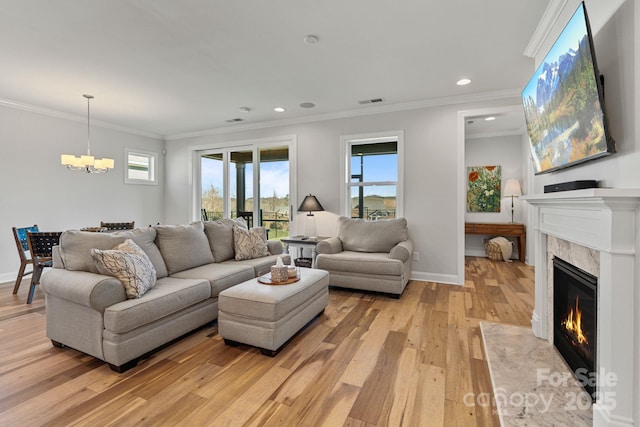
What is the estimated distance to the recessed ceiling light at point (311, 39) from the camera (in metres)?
2.67

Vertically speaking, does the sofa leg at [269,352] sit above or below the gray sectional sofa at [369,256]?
below

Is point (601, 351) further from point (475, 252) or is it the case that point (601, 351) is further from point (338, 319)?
point (475, 252)

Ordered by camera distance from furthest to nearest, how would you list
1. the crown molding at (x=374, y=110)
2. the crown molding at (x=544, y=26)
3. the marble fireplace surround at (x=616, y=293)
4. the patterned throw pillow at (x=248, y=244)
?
the crown molding at (x=374, y=110) < the patterned throw pillow at (x=248, y=244) < the crown molding at (x=544, y=26) < the marble fireplace surround at (x=616, y=293)

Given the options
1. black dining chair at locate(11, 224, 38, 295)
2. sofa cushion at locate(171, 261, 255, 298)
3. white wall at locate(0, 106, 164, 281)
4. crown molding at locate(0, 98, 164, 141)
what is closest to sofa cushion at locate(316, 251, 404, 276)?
sofa cushion at locate(171, 261, 255, 298)

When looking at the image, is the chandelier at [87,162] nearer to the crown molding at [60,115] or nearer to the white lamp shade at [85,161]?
the white lamp shade at [85,161]

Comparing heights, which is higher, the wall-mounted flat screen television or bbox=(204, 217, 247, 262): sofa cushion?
the wall-mounted flat screen television

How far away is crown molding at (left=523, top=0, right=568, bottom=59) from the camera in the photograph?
2165mm

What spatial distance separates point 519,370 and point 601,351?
71 centimetres

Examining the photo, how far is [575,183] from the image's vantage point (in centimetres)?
179

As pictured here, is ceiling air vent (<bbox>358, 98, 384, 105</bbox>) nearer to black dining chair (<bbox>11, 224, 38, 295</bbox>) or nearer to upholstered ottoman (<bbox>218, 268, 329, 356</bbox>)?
upholstered ottoman (<bbox>218, 268, 329, 356</bbox>)

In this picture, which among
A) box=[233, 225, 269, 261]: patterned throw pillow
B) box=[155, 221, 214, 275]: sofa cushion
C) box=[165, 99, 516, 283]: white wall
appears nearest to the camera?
box=[155, 221, 214, 275]: sofa cushion

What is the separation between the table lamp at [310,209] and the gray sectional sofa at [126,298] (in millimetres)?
1758

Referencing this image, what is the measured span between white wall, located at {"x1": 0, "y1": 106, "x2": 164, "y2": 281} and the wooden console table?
6.79 meters

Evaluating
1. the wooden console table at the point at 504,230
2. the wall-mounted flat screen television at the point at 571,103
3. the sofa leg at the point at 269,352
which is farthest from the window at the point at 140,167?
the wooden console table at the point at 504,230
